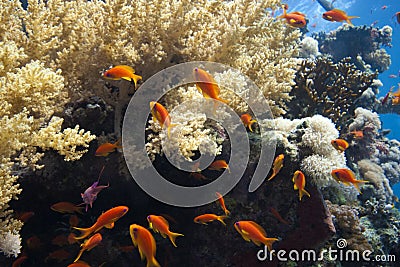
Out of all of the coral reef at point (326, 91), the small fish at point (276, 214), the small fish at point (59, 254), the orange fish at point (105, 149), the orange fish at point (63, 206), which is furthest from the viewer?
the coral reef at point (326, 91)

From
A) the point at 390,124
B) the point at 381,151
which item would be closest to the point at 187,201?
the point at 381,151

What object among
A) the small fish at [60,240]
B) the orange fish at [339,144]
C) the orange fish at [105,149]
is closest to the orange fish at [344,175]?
the orange fish at [339,144]

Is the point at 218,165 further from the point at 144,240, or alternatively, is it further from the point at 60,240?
the point at 60,240

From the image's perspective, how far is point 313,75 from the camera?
6301mm

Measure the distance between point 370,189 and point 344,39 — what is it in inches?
287

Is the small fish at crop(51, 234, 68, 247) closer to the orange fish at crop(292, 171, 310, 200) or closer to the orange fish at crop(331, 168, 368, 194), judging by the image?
the orange fish at crop(292, 171, 310, 200)

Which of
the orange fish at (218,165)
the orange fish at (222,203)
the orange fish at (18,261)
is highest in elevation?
the orange fish at (218,165)

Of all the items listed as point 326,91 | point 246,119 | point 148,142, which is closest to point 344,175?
point 246,119

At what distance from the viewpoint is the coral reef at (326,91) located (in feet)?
17.7

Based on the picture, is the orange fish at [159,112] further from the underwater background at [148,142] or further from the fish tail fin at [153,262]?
the fish tail fin at [153,262]

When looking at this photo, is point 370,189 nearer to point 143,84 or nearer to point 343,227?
point 343,227

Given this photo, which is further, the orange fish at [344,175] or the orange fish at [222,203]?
the orange fish at [344,175]

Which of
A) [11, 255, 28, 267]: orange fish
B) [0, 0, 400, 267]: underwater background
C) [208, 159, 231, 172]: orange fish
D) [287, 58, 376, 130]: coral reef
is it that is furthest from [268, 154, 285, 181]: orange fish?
[11, 255, 28, 267]: orange fish

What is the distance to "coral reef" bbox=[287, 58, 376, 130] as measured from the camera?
212 inches
